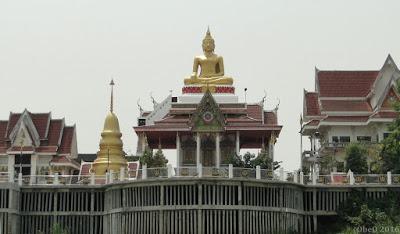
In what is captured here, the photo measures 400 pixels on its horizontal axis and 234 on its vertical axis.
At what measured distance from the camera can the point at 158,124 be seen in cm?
8956

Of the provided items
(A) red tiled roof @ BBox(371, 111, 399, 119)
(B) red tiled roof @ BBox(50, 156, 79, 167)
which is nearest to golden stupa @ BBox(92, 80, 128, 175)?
(B) red tiled roof @ BBox(50, 156, 79, 167)

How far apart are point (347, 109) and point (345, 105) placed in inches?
23.6

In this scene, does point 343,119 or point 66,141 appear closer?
point 343,119

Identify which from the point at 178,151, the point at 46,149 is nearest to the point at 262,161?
the point at 178,151

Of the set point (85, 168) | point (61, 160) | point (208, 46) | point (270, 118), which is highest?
point (208, 46)

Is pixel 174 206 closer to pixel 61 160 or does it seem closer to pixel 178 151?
pixel 178 151

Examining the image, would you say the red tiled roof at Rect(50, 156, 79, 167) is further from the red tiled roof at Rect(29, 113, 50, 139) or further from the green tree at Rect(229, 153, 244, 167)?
the green tree at Rect(229, 153, 244, 167)

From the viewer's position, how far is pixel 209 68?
96375 mm

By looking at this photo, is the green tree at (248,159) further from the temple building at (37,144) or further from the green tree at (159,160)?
the temple building at (37,144)

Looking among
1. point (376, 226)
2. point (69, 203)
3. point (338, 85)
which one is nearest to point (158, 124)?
point (338, 85)

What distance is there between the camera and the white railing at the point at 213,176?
63.7 meters

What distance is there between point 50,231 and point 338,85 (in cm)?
3155

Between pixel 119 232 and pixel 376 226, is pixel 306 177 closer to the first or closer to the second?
pixel 376 226

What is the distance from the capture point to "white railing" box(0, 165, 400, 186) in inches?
2507
